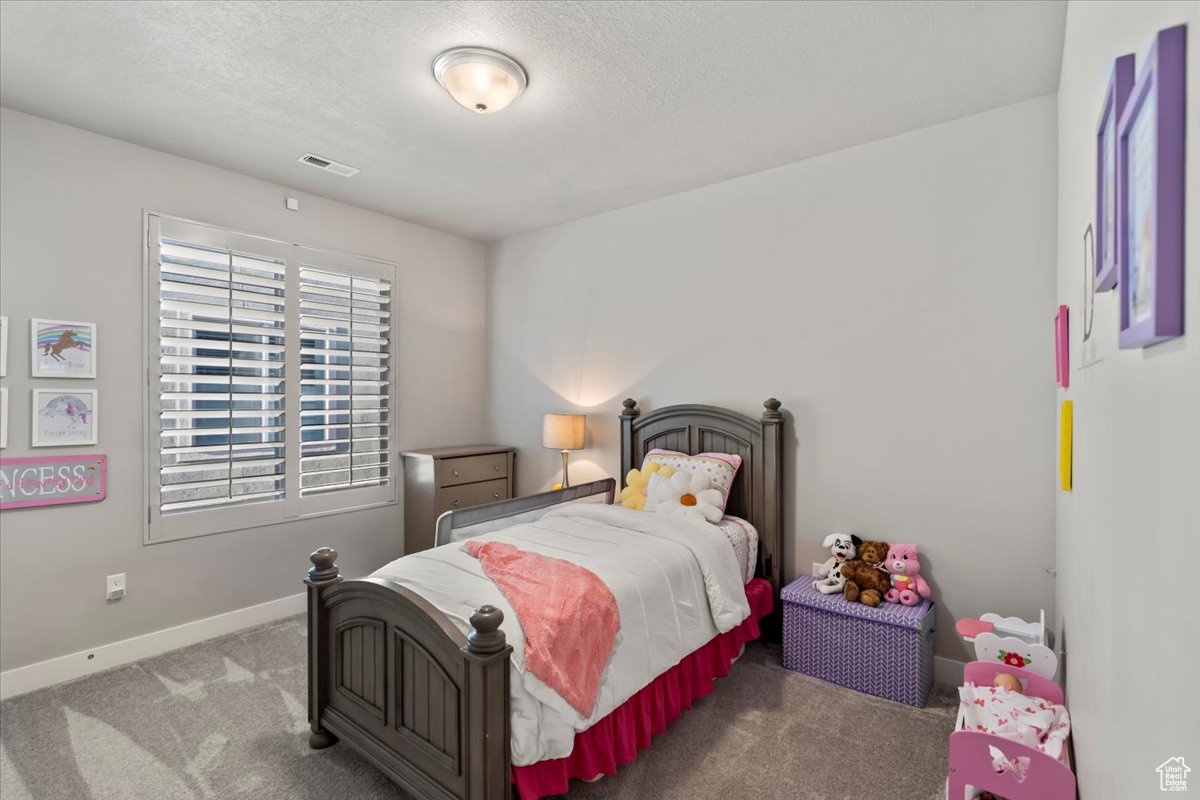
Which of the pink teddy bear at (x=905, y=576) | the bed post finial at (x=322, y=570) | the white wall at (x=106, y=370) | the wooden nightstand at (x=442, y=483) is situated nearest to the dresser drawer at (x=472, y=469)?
the wooden nightstand at (x=442, y=483)

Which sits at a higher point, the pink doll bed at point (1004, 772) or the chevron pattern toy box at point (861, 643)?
the pink doll bed at point (1004, 772)

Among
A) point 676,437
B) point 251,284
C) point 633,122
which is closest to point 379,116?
point 633,122

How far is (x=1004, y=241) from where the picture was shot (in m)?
2.63

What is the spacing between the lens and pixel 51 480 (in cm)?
280

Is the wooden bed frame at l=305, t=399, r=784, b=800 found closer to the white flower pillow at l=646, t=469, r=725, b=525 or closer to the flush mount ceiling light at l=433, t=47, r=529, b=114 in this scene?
the white flower pillow at l=646, t=469, r=725, b=525

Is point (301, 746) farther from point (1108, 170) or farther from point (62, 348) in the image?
point (1108, 170)

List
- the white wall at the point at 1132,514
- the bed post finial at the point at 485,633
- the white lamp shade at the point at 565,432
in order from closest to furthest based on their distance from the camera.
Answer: the white wall at the point at 1132,514
the bed post finial at the point at 485,633
the white lamp shade at the point at 565,432

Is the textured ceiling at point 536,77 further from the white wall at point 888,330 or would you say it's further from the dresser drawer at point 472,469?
the dresser drawer at point 472,469

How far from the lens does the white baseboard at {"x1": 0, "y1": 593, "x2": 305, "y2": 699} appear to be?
2.72 m

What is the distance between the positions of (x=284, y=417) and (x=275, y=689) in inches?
62.6

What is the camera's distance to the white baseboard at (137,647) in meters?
2.72

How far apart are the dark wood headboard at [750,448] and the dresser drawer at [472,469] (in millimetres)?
1354

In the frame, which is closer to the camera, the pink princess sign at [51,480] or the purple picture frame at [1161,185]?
the purple picture frame at [1161,185]

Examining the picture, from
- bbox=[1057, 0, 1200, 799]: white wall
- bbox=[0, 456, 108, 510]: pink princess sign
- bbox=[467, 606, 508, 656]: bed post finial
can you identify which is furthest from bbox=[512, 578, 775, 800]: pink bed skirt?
bbox=[0, 456, 108, 510]: pink princess sign
